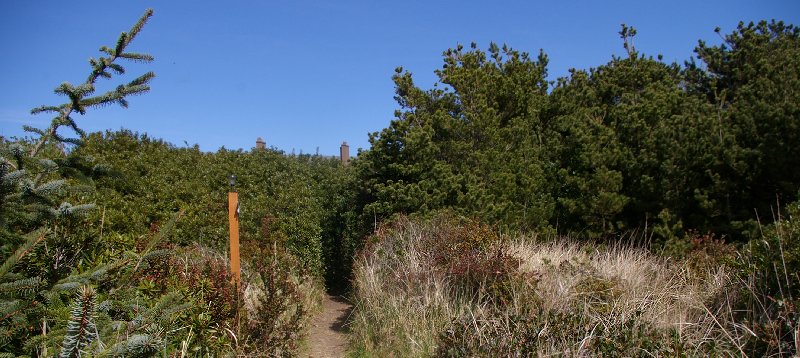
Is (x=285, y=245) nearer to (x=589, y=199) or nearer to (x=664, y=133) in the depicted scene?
(x=589, y=199)

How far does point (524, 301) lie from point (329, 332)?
352 centimetres

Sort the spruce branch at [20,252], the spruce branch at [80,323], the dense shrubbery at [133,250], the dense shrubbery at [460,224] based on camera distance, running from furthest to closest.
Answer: the dense shrubbery at [460,224] → the dense shrubbery at [133,250] → the spruce branch at [20,252] → the spruce branch at [80,323]

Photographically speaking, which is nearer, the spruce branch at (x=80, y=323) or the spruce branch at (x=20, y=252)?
the spruce branch at (x=80, y=323)

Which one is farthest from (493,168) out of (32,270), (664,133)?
(32,270)

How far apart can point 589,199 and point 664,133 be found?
1.56m

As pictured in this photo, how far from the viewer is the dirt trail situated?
706 centimetres

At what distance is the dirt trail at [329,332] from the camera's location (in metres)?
7.06

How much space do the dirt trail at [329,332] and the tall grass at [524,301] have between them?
1.21 ft

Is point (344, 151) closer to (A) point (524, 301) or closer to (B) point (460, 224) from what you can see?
(B) point (460, 224)

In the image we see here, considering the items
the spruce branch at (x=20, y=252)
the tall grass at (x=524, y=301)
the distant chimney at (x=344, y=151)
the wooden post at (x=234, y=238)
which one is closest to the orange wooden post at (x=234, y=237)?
the wooden post at (x=234, y=238)

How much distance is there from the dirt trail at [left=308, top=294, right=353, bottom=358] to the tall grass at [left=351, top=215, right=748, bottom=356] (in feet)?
1.21

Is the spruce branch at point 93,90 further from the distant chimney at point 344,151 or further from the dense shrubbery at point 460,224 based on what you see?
the distant chimney at point 344,151

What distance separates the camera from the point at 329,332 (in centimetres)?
805

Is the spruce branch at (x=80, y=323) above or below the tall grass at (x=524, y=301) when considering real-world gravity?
above
